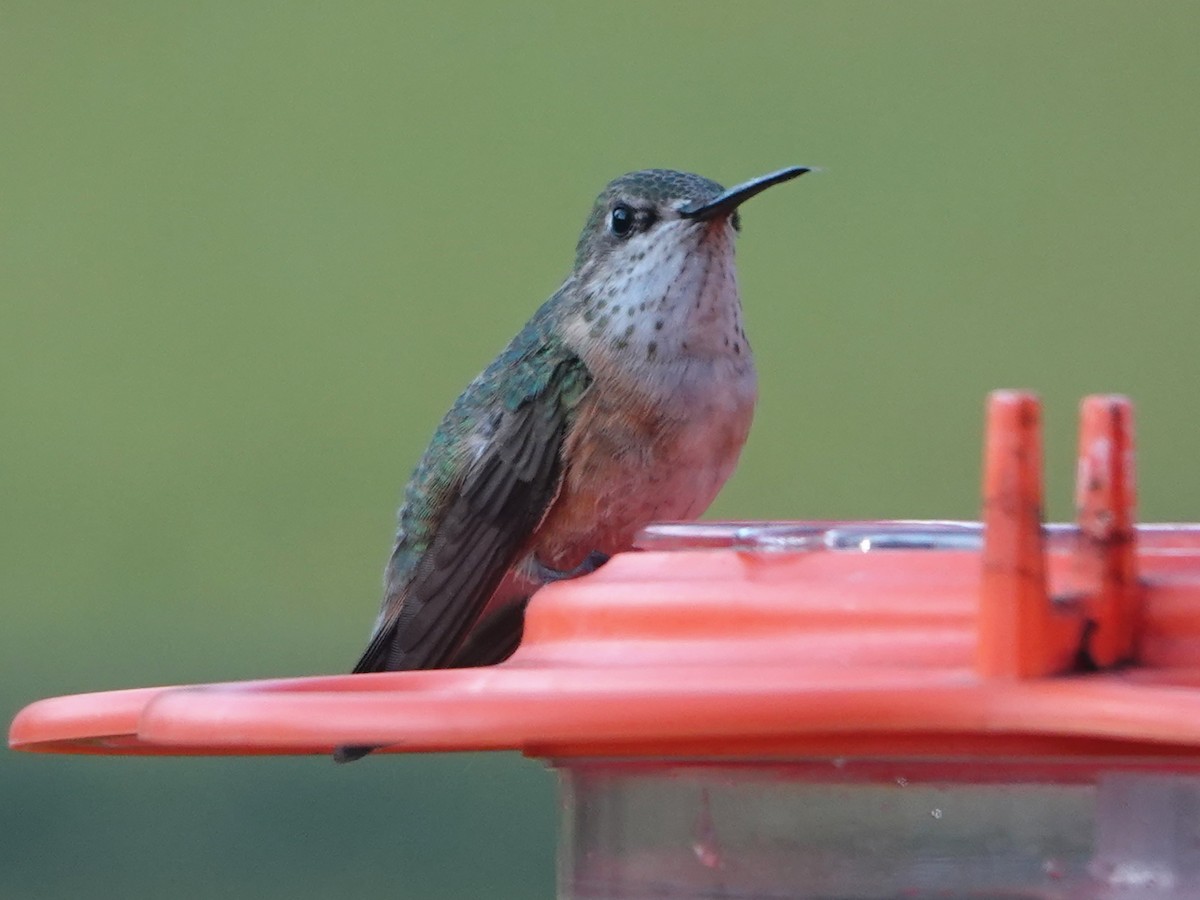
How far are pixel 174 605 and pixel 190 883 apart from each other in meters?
0.72

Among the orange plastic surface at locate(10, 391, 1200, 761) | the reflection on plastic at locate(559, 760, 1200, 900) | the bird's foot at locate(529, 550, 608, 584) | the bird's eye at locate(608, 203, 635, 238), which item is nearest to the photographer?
the orange plastic surface at locate(10, 391, 1200, 761)

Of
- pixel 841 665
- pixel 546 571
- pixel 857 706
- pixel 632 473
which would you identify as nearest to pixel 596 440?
pixel 632 473

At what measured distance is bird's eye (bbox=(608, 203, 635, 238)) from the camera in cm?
318

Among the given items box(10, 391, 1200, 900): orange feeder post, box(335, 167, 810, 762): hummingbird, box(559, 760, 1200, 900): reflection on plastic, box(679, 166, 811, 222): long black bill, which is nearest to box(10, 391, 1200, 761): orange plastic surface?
box(10, 391, 1200, 900): orange feeder post

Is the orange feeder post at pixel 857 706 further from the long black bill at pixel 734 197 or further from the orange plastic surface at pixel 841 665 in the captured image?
the long black bill at pixel 734 197

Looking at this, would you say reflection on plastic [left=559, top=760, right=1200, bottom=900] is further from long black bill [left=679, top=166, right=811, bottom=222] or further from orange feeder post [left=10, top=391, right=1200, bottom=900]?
long black bill [left=679, top=166, right=811, bottom=222]

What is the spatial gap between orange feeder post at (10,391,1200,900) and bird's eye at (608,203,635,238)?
5.23ft

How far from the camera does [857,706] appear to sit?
1.09 m

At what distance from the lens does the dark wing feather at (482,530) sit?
9.23 feet

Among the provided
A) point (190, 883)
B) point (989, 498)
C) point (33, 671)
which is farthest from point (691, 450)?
point (33, 671)

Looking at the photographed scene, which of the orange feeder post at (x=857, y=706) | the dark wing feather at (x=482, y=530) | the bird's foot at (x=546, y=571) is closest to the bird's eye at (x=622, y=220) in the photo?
the dark wing feather at (x=482, y=530)

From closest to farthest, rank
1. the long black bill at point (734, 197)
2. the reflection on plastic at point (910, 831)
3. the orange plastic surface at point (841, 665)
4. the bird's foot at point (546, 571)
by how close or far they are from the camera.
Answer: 1. the orange plastic surface at point (841, 665)
2. the reflection on plastic at point (910, 831)
3. the long black bill at point (734, 197)
4. the bird's foot at point (546, 571)

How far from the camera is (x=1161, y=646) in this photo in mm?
1212

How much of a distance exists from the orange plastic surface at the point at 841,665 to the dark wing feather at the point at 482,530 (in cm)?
136
